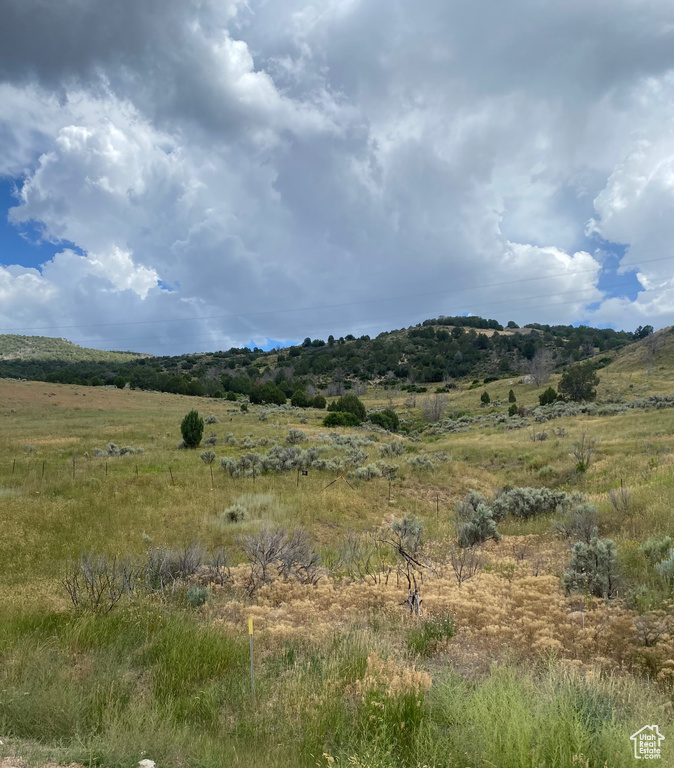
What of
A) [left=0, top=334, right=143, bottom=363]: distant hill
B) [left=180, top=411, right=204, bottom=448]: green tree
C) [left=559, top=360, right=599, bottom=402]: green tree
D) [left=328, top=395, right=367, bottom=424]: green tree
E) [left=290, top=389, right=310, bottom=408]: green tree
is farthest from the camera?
[left=0, top=334, right=143, bottom=363]: distant hill

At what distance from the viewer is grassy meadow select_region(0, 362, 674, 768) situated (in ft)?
10.0

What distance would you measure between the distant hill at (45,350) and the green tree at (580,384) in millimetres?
121760

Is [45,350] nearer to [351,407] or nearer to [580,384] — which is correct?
[351,407]

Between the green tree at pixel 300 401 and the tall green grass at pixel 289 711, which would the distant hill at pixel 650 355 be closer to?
the green tree at pixel 300 401

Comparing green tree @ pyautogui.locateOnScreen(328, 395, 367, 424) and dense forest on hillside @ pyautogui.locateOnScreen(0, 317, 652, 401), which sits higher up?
dense forest on hillside @ pyautogui.locateOnScreen(0, 317, 652, 401)

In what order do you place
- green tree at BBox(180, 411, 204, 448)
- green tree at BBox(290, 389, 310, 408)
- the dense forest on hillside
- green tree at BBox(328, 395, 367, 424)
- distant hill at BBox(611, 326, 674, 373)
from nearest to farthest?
green tree at BBox(180, 411, 204, 448)
green tree at BBox(328, 395, 367, 424)
green tree at BBox(290, 389, 310, 408)
distant hill at BBox(611, 326, 674, 373)
the dense forest on hillside

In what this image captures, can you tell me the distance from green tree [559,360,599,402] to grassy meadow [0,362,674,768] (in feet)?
126

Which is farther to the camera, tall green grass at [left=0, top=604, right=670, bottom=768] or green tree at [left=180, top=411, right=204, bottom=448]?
green tree at [left=180, top=411, right=204, bottom=448]

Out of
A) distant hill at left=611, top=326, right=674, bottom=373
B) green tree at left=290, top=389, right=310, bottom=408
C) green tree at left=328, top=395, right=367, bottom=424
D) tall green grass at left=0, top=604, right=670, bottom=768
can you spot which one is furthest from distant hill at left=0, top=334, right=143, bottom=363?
tall green grass at left=0, top=604, right=670, bottom=768

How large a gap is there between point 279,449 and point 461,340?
343 feet

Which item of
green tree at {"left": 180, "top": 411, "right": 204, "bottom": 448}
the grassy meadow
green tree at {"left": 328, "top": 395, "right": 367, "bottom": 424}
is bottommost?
the grassy meadow

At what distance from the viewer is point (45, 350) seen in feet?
433

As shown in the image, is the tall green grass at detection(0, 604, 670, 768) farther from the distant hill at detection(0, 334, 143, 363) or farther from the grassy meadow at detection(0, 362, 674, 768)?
the distant hill at detection(0, 334, 143, 363)

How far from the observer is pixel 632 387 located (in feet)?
161
